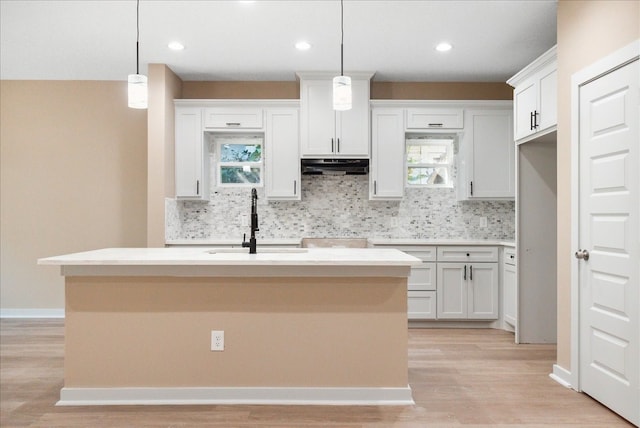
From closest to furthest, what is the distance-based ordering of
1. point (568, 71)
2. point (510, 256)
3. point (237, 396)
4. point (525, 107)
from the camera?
point (237, 396) < point (568, 71) < point (525, 107) < point (510, 256)

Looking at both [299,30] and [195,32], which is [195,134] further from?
[299,30]

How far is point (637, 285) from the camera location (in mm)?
2389

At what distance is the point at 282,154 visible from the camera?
16.2 feet

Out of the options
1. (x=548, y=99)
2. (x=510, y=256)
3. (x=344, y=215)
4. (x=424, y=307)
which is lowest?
(x=424, y=307)

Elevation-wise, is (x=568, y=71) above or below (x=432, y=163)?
above

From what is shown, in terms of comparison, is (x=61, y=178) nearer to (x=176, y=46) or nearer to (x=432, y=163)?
(x=176, y=46)

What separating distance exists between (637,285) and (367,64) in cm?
318

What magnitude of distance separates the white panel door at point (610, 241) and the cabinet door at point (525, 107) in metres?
0.88

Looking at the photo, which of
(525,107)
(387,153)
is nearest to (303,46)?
(387,153)

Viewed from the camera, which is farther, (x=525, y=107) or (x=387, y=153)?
(x=387, y=153)

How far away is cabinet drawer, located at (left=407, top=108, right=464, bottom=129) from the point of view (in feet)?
16.3

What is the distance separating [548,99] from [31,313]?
566 centimetres

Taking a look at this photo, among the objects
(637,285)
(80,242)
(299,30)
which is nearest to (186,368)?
(637,285)

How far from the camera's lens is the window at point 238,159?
17.3 ft
